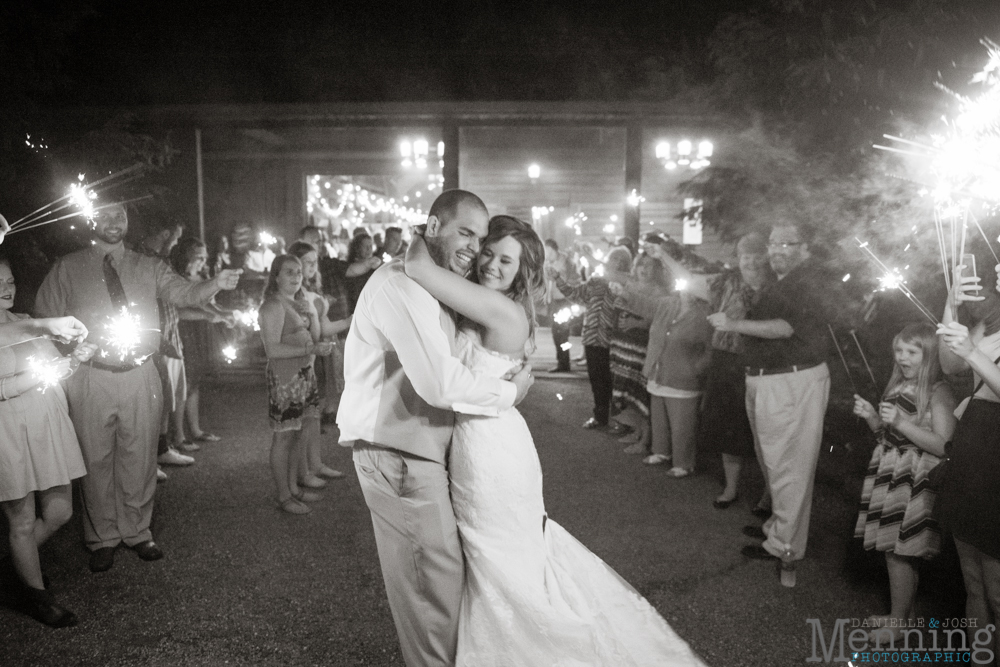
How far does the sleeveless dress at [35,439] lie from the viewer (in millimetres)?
3609

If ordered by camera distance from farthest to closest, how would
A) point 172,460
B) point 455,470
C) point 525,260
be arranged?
point 172,460
point 525,260
point 455,470

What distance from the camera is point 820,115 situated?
555 centimetres

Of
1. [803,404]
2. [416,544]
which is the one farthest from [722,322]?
[416,544]

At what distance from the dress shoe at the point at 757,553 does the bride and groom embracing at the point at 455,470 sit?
176 cm

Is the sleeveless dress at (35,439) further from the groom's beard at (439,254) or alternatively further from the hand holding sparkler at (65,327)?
the groom's beard at (439,254)

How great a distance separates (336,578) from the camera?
14.0 ft

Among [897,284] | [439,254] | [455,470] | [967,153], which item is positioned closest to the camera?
[455,470]

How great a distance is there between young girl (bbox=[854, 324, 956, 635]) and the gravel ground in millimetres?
484

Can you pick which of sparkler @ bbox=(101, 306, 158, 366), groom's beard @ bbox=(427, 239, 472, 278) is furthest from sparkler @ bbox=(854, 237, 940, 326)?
sparkler @ bbox=(101, 306, 158, 366)

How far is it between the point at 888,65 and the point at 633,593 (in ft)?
14.0

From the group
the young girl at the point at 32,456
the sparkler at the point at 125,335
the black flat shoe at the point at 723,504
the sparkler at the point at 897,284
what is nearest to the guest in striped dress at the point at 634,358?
the black flat shoe at the point at 723,504

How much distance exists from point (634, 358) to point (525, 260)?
4.65 m

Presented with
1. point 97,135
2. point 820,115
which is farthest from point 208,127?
point 820,115

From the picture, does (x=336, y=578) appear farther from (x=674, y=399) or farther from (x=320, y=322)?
(x=674, y=399)
